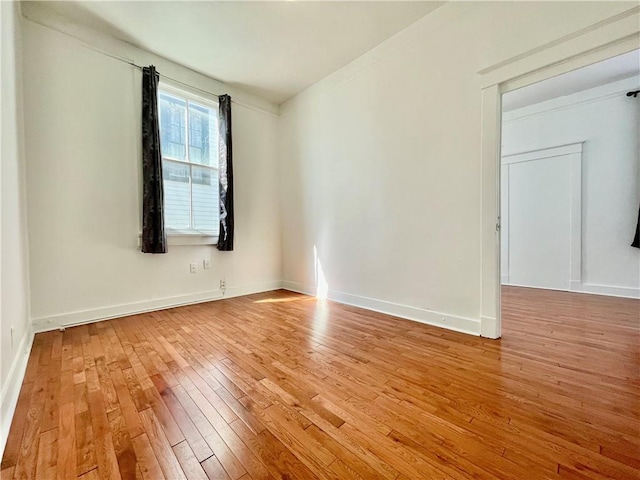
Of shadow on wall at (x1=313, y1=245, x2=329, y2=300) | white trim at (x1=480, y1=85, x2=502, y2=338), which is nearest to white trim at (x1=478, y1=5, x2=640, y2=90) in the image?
white trim at (x1=480, y1=85, x2=502, y2=338)

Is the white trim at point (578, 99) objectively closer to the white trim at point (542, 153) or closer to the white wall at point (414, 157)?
the white trim at point (542, 153)

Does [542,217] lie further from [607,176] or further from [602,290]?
[602,290]

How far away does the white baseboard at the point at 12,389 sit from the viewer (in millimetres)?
1151

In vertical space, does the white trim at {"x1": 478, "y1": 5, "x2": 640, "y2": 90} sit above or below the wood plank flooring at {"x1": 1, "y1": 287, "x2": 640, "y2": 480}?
above

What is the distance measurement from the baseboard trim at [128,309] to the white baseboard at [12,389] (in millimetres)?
594

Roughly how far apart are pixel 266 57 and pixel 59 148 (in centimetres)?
230

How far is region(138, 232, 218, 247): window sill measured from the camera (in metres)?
3.17

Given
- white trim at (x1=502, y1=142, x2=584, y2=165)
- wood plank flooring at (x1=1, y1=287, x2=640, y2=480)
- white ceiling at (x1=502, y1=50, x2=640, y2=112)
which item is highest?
white ceiling at (x1=502, y1=50, x2=640, y2=112)

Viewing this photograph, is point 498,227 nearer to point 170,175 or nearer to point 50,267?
point 170,175

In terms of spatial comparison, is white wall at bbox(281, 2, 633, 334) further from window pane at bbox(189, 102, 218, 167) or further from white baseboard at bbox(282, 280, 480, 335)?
window pane at bbox(189, 102, 218, 167)

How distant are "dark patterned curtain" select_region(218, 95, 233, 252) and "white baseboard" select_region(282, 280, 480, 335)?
1596 mm

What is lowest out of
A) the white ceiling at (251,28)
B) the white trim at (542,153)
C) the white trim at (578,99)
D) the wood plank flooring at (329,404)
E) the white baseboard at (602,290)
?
the wood plank flooring at (329,404)

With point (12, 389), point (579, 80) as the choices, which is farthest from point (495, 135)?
point (12, 389)

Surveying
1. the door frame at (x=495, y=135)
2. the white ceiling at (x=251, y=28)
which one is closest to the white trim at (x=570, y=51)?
the door frame at (x=495, y=135)
